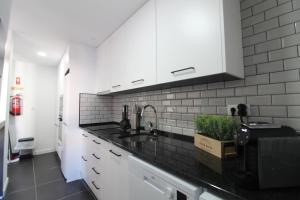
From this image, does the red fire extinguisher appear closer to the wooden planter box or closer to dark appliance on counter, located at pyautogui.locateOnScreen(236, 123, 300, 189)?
the wooden planter box

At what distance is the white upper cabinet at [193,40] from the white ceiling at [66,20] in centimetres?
55

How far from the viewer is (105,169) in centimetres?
164

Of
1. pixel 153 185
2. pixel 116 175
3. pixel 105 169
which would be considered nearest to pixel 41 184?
pixel 105 169

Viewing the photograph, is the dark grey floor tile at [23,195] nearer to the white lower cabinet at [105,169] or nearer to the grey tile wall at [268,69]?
the white lower cabinet at [105,169]

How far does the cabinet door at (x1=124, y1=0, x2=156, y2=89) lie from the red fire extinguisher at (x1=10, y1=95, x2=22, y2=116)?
3.45 meters

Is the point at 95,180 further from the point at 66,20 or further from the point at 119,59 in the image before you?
the point at 66,20

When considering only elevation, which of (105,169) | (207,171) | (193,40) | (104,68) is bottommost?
(105,169)

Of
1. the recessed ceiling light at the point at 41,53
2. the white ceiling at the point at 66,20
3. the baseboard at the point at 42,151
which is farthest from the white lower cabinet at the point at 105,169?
the baseboard at the point at 42,151

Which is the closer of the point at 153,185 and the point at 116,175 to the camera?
the point at 153,185

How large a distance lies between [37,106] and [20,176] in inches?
74.1

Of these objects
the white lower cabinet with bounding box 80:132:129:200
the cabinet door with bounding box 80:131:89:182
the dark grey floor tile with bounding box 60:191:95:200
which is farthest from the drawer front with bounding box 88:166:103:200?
the cabinet door with bounding box 80:131:89:182

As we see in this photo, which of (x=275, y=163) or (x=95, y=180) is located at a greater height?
(x=275, y=163)

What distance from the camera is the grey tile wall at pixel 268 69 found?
908mm

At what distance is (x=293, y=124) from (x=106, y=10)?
1962 millimetres
